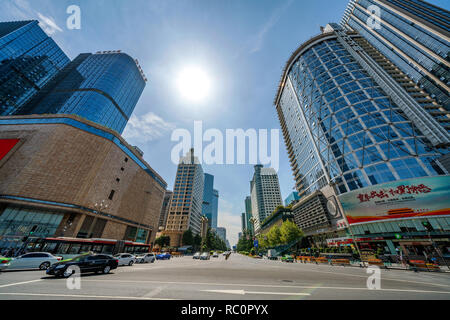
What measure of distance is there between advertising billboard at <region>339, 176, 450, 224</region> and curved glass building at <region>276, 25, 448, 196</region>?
6.38ft

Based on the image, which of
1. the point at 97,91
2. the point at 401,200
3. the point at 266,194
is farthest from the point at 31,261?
the point at 266,194

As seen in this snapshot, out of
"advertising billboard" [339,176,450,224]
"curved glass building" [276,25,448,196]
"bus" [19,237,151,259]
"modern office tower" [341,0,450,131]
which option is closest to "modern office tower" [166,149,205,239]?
"bus" [19,237,151,259]

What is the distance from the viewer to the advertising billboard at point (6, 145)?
31.8 meters

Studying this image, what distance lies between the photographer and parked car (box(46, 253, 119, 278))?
33.0 feet

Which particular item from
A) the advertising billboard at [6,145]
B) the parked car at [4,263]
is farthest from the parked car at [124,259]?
the advertising billboard at [6,145]

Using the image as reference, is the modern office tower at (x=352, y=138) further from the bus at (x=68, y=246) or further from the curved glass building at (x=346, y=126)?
the bus at (x=68, y=246)

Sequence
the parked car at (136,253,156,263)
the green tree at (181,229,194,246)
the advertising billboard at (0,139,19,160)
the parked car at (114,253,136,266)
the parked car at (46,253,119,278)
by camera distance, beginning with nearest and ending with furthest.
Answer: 1. the parked car at (46,253,119,278)
2. the parked car at (114,253,136,266)
3. the parked car at (136,253,156,263)
4. the advertising billboard at (0,139,19,160)
5. the green tree at (181,229,194,246)

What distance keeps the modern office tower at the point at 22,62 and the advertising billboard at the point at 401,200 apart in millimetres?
131162

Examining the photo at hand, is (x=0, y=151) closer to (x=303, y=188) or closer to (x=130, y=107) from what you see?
(x=130, y=107)

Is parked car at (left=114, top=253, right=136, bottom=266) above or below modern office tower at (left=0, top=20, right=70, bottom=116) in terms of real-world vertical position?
below

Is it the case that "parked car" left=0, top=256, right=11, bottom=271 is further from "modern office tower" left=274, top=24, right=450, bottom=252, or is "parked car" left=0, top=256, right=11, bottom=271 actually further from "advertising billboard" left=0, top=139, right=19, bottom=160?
"modern office tower" left=274, top=24, right=450, bottom=252
